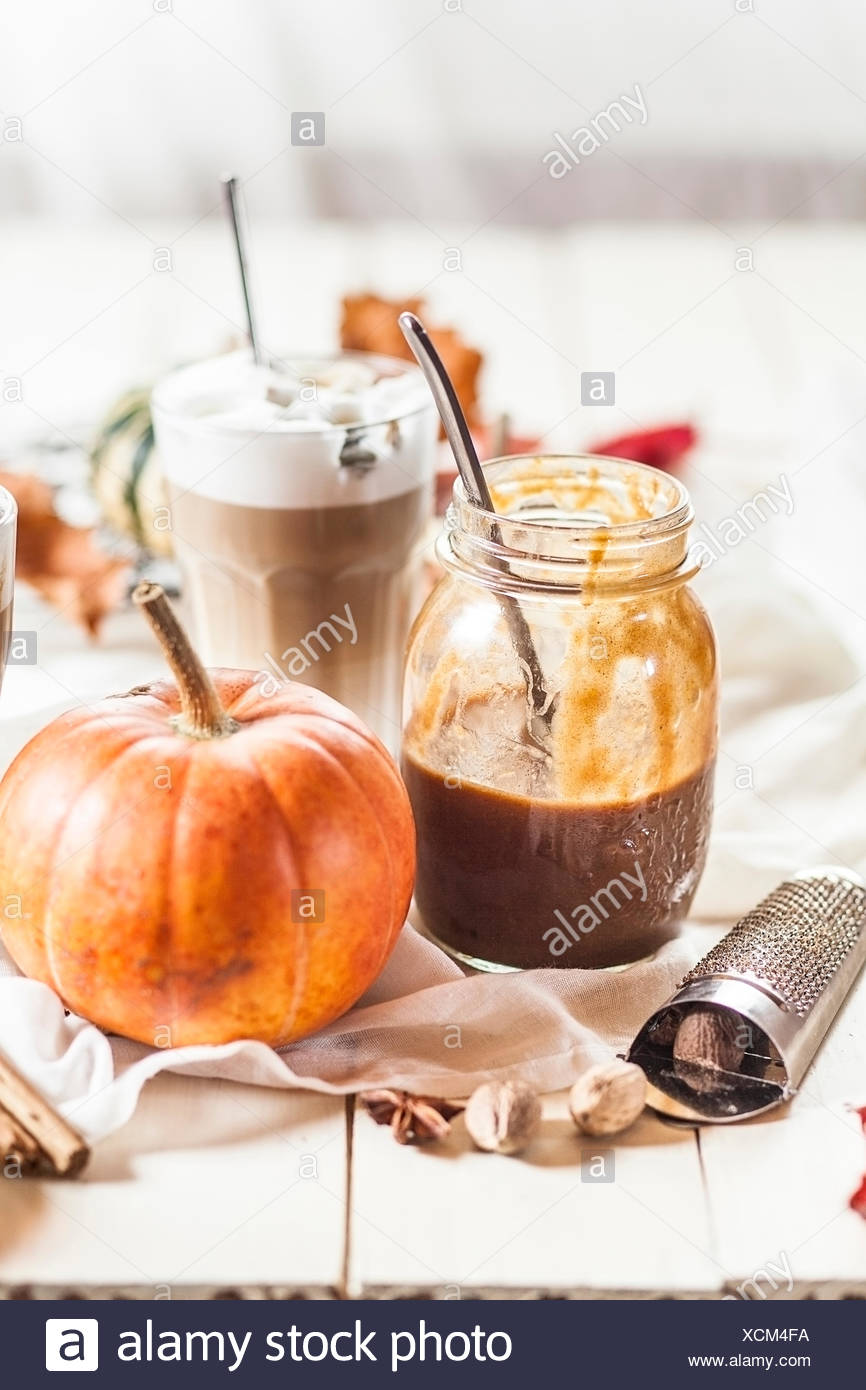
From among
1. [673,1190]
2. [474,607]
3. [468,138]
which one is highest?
[468,138]

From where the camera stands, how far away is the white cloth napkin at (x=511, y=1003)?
0.93 metres

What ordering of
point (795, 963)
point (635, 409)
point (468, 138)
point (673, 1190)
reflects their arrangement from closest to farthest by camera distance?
point (673, 1190) < point (795, 963) < point (635, 409) < point (468, 138)

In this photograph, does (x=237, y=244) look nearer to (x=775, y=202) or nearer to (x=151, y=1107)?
(x=151, y=1107)

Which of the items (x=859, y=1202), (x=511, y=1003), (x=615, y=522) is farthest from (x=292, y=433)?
(x=859, y=1202)

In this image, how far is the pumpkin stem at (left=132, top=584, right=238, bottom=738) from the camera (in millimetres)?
934

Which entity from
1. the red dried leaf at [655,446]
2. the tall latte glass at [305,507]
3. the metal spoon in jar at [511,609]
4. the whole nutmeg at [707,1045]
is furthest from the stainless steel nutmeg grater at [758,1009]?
the red dried leaf at [655,446]

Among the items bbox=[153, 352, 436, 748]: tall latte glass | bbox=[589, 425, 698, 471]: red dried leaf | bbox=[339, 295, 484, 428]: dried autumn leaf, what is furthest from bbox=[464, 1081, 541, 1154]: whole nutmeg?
bbox=[589, 425, 698, 471]: red dried leaf

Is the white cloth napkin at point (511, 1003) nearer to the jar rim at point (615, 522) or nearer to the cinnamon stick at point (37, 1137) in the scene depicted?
the cinnamon stick at point (37, 1137)

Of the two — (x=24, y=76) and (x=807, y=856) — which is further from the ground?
(x=24, y=76)

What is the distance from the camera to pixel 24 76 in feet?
8.50

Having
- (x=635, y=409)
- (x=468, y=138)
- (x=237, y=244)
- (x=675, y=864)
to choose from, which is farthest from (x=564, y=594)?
(x=468, y=138)

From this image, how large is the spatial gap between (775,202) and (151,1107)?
2484mm

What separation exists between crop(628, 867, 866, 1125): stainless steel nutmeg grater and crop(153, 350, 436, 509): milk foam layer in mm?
515

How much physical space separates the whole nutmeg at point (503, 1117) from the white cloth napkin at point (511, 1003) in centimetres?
4
